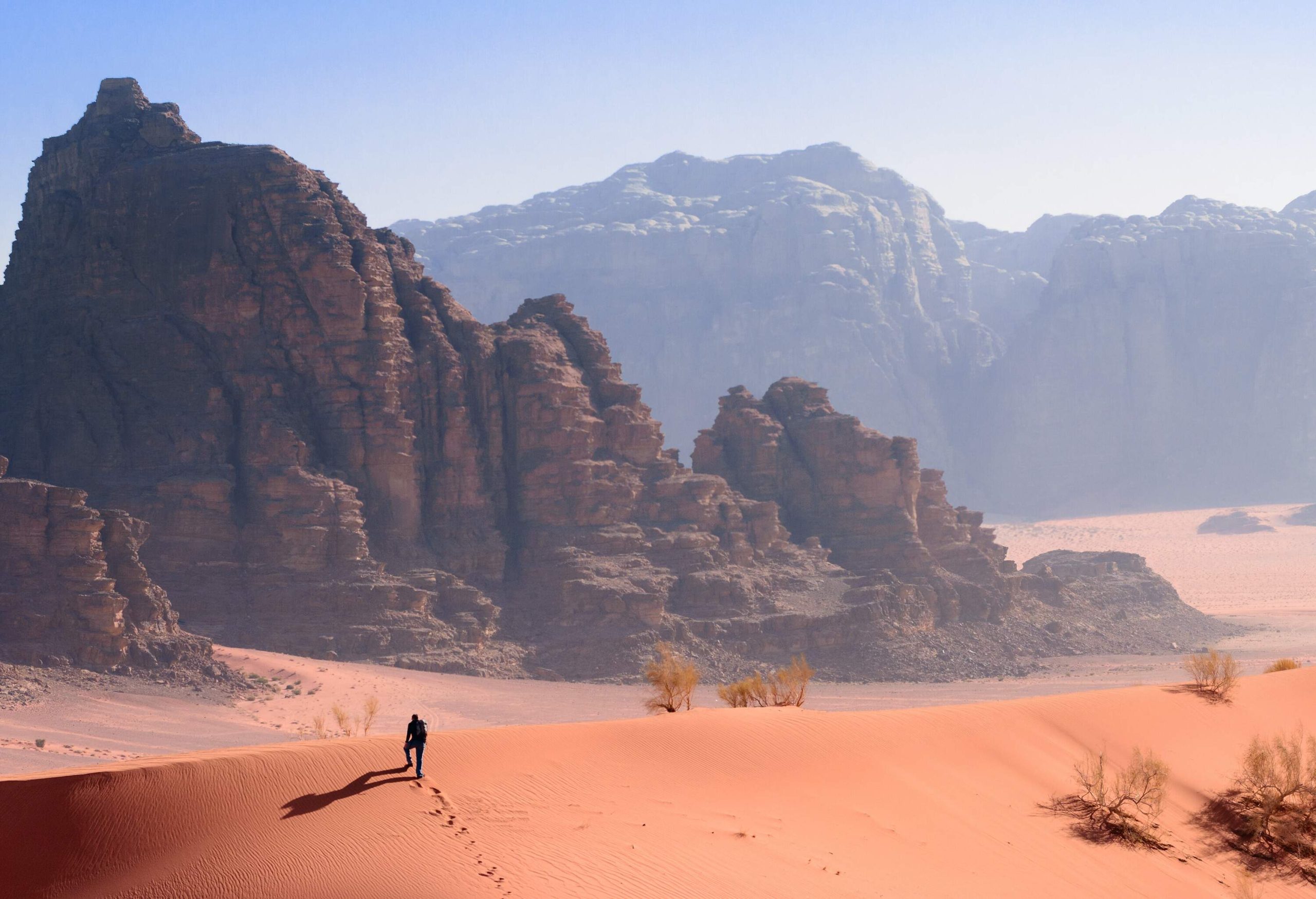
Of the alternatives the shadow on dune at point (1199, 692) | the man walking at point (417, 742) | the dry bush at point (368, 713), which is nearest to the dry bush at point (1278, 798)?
the shadow on dune at point (1199, 692)

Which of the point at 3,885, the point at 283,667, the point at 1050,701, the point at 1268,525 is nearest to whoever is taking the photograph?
the point at 3,885

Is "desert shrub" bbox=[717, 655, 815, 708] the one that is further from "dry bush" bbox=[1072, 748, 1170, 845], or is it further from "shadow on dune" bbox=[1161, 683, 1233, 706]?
"shadow on dune" bbox=[1161, 683, 1233, 706]

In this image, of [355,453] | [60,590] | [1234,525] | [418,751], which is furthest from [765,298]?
[418,751]

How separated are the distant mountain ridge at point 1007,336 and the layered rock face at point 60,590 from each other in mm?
130046

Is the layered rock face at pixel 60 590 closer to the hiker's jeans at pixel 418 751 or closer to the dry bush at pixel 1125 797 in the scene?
the hiker's jeans at pixel 418 751

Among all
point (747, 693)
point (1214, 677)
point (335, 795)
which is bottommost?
point (335, 795)

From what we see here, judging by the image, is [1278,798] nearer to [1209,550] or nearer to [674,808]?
[674,808]

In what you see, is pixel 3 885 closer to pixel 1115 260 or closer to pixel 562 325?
pixel 562 325

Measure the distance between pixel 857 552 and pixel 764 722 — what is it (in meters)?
46.1

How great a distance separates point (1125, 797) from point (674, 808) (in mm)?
8168

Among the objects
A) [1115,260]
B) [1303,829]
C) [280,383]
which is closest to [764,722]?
[1303,829]

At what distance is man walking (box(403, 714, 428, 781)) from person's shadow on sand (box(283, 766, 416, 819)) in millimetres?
178

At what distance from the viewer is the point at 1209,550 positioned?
428ft

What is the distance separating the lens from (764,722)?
24672 millimetres
